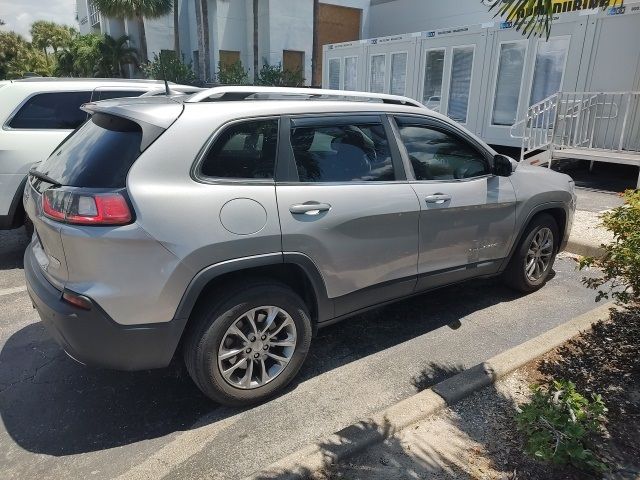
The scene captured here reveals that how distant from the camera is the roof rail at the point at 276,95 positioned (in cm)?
283

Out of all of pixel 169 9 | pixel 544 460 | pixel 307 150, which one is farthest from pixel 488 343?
pixel 169 9

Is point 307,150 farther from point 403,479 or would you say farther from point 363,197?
point 403,479

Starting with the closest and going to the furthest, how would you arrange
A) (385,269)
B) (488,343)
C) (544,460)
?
(544,460) < (385,269) < (488,343)

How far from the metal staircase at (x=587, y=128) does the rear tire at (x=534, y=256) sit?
5350 millimetres

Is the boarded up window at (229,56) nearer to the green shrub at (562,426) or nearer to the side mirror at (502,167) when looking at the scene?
the side mirror at (502,167)

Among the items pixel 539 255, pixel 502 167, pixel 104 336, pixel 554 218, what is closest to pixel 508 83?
pixel 554 218

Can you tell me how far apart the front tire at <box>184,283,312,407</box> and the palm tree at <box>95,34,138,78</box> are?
106 ft

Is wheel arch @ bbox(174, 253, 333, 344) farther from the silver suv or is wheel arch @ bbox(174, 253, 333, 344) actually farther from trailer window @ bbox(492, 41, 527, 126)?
trailer window @ bbox(492, 41, 527, 126)

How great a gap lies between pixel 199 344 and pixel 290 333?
0.58 metres

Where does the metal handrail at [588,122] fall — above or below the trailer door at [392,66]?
below

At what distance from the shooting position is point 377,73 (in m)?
15.2

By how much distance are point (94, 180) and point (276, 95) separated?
123cm

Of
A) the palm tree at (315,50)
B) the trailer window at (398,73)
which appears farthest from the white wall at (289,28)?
the trailer window at (398,73)

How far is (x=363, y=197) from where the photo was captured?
304 centimetres
